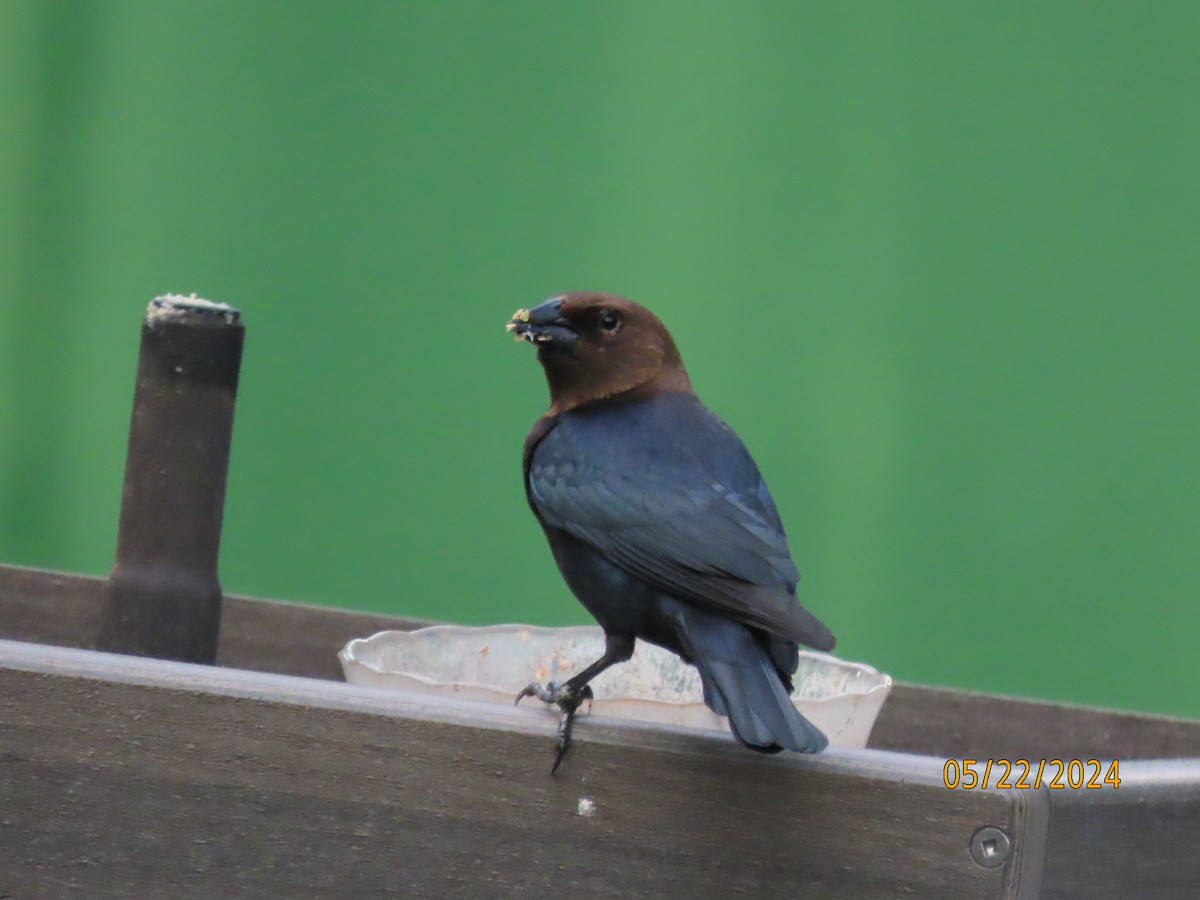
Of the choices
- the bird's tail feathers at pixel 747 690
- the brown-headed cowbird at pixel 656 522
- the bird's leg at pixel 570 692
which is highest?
the brown-headed cowbird at pixel 656 522

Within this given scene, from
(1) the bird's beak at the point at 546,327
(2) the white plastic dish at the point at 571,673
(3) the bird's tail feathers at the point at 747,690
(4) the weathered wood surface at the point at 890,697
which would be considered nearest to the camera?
(3) the bird's tail feathers at the point at 747,690

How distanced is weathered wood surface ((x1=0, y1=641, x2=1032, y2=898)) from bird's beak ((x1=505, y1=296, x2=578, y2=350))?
617 millimetres

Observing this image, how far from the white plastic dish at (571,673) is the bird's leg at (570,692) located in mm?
36

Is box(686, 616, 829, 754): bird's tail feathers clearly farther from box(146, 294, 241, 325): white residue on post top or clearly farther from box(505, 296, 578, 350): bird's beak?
box(146, 294, 241, 325): white residue on post top

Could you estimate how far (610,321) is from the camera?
2049mm

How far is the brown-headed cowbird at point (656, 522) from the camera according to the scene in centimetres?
159

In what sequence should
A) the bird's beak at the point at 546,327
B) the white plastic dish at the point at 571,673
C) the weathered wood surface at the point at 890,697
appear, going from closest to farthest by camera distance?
the white plastic dish at the point at 571,673
the bird's beak at the point at 546,327
the weathered wood surface at the point at 890,697

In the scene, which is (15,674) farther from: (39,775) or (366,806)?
(366,806)

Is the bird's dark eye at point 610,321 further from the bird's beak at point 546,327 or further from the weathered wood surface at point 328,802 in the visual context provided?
the weathered wood surface at point 328,802

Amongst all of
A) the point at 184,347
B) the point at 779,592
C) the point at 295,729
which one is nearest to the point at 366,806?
the point at 295,729

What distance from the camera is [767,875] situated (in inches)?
59.4

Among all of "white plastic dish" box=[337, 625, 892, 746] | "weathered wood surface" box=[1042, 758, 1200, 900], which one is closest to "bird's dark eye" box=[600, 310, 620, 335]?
"white plastic dish" box=[337, 625, 892, 746]

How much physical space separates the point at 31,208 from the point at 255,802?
2554 millimetres
